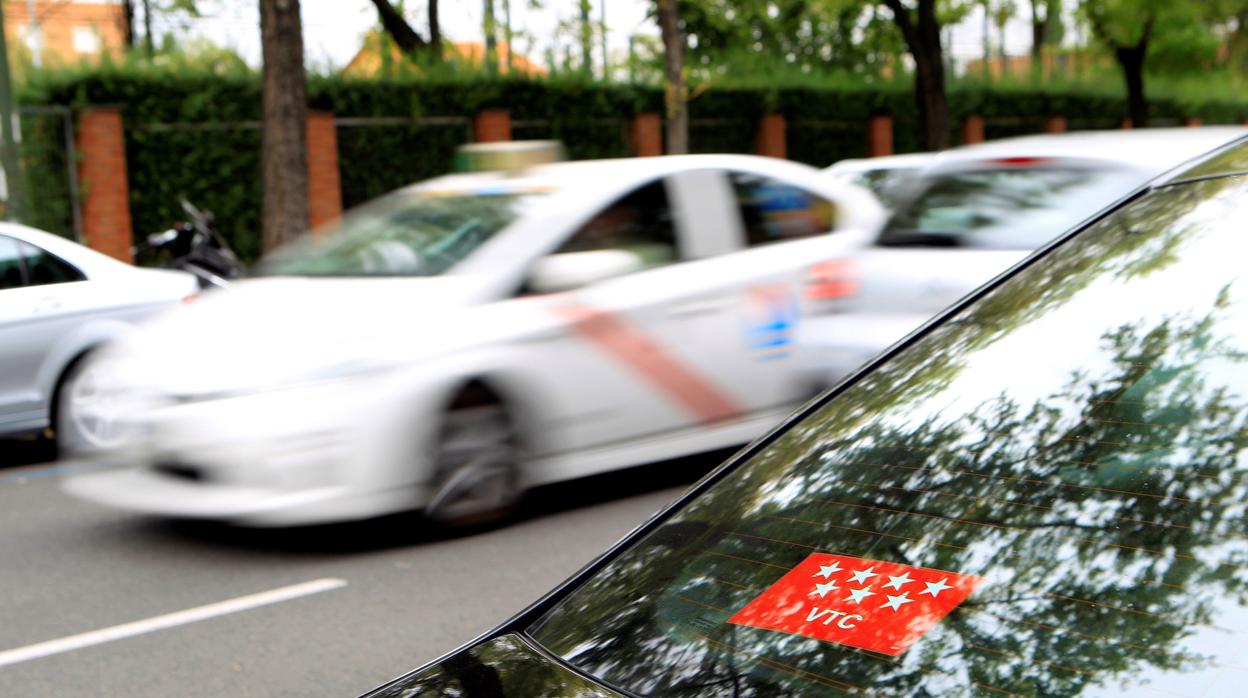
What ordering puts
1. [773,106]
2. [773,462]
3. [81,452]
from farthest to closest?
[773,106], [81,452], [773,462]

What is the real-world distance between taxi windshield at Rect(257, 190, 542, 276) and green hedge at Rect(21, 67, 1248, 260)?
10.7 metres

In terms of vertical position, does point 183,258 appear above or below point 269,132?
below

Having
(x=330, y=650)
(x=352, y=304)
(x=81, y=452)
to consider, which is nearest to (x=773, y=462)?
(x=330, y=650)

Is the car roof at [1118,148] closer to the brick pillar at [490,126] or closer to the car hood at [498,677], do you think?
the car hood at [498,677]

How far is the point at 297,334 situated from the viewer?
605 centimetres

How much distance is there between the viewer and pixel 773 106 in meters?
25.7

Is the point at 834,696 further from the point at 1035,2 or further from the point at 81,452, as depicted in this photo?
the point at 1035,2

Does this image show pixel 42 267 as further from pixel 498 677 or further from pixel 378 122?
pixel 378 122

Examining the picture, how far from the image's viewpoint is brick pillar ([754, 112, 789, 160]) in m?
25.7

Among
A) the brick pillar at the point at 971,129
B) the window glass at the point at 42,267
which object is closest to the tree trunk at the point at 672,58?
the window glass at the point at 42,267

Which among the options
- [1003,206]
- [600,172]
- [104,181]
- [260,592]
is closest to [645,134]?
[104,181]

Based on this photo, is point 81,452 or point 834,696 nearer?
point 834,696

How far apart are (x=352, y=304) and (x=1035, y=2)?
2474cm

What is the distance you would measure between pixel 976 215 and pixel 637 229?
177 centimetres
